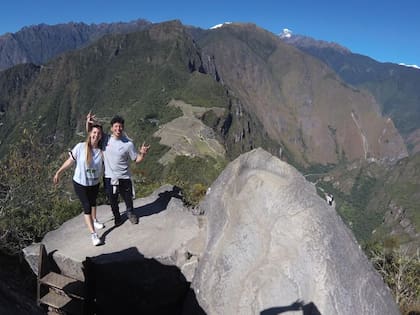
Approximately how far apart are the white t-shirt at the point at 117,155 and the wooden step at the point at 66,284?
91.7 inches

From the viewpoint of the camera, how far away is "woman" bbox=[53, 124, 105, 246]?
9.37m

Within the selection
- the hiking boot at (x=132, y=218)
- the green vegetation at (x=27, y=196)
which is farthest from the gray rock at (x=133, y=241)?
the green vegetation at (x=27, y=196)

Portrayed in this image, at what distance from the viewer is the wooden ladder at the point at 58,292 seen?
869cm

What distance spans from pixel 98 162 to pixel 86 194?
77 cm

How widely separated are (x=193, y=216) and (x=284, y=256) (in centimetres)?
351

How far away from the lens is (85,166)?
9438 mm

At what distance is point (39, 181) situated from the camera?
16.1 m

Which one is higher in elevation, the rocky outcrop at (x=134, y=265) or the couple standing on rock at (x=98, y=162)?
the couple standing on rock at (x=98, y=162)

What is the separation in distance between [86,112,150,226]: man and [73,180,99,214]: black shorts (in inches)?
16.8

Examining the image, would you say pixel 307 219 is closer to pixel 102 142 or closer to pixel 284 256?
pixel 284 256

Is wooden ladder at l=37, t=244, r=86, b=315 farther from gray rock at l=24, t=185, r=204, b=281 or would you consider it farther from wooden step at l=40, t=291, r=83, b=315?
gray rock at l=24, t=185, r=204, b=281

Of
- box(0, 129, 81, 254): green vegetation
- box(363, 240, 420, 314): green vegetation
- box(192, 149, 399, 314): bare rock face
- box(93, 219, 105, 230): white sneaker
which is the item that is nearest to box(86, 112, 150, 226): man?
box(93, 219, 105, 230): white sneaker

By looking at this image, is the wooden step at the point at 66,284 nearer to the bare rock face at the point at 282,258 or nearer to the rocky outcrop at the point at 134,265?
the rocky outcrop at the point at 134,265

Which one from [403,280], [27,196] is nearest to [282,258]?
[403,280]
